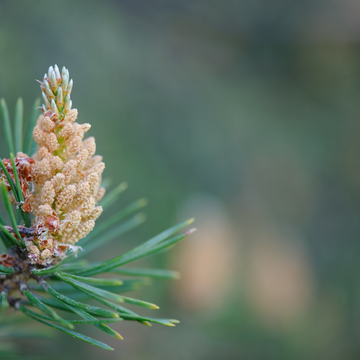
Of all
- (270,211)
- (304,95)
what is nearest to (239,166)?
(270,211)

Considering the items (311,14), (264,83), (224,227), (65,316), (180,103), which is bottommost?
(65,316)

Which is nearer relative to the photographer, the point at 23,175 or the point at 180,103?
the point at 23,175

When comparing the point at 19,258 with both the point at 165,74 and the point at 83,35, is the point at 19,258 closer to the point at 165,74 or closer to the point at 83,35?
the point at 83,35

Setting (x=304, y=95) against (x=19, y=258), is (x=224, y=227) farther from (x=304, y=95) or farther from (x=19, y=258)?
(x=19, y=258)

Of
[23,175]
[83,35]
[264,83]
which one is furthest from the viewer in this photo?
[264,83]

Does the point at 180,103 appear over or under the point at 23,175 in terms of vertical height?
over

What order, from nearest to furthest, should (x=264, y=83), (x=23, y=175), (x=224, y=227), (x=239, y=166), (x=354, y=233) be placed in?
(x=23, y=175) < (x=224, y=227) < (x=239, y=166) < (x=354, y=233) < (x=264, y=83)
